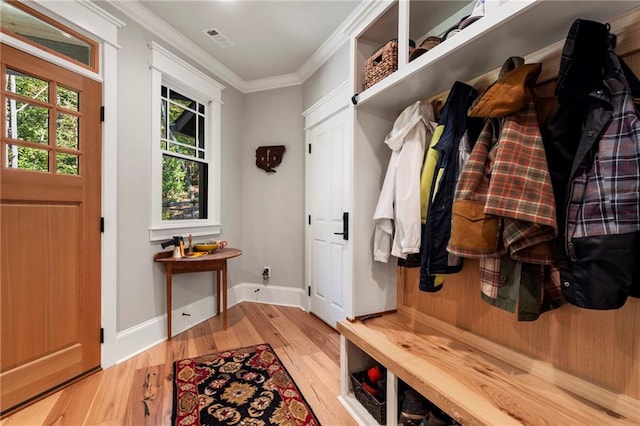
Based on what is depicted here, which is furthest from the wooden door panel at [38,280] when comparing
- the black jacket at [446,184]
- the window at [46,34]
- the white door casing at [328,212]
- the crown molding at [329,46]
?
the crown molding at [329,46]

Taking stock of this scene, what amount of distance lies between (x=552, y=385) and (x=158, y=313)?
2.61 m

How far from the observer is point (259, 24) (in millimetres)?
2348

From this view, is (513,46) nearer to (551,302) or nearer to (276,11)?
(551,302)

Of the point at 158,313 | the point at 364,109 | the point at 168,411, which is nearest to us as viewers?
the point at 168,411

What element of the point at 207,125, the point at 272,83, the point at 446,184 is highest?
the point at 272,83

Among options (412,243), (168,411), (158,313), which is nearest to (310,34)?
(412,243)

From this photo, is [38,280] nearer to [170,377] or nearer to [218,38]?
[170,377]

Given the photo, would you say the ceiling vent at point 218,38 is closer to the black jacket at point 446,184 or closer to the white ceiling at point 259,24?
the white ceiling at point 259,24

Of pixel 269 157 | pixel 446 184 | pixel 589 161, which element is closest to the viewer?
pixel 589 161

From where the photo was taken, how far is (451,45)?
3.52ft

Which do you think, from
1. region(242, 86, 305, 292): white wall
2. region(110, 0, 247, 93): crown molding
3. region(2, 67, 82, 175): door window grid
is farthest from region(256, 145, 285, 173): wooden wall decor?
region(2, 67, 82, 175): door window grid

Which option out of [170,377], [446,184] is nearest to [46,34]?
[170,377]

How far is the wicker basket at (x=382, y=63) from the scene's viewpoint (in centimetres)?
140

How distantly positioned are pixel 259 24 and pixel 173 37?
80 centimetres
